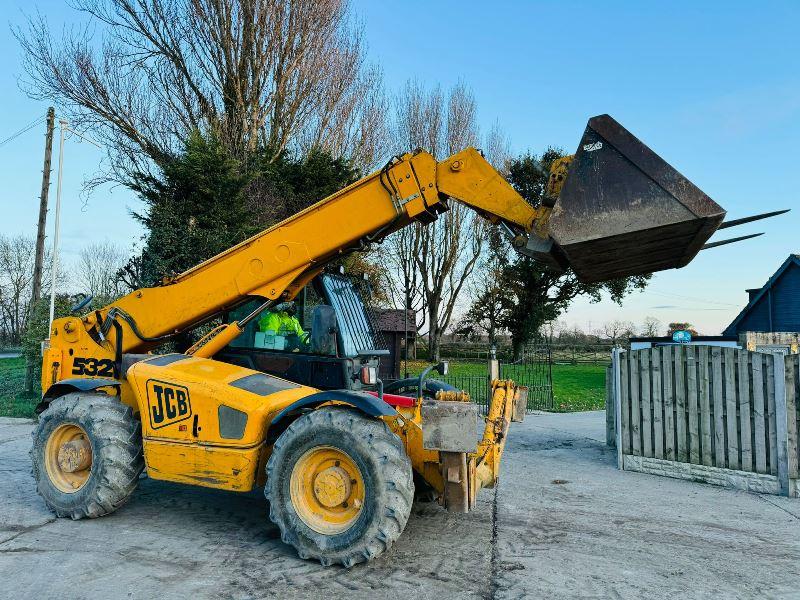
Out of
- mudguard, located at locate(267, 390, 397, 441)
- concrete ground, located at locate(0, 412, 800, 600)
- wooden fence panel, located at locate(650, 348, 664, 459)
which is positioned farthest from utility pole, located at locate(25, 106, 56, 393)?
wooden fence panel, located at locate(650, 348, 664, 459)

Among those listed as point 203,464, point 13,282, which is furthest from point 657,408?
point 13,282

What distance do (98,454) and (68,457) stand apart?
0.56 m

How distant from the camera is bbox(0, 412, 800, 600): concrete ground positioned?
4.09m

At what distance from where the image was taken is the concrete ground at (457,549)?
4090 mm

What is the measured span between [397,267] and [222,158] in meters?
19.9

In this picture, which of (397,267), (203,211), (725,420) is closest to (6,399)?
(203,211)

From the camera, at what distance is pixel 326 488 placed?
4668mm

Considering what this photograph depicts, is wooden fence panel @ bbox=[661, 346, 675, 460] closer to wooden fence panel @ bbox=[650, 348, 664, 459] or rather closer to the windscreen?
wooden fence panel @ bbox=[650, 348, 664, 459]

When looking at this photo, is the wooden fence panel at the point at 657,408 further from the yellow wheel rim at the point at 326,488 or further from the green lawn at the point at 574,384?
the green lawn at the point at 574,384

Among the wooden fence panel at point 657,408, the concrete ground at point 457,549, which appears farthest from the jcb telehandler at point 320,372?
the wooden fence panel at point 657,408

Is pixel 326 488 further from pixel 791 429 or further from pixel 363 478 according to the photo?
pixel 791 429

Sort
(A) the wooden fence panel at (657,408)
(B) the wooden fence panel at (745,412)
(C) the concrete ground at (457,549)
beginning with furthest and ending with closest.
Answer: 1. (A) the wooden fence panel at (657,408)
2. (B) the wooden fence panel at (745,412)
3. (C) the concrete ground at (457,549)

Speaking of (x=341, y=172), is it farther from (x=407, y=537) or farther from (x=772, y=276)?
(x=772, y=276)

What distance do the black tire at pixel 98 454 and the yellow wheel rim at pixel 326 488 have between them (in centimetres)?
190
